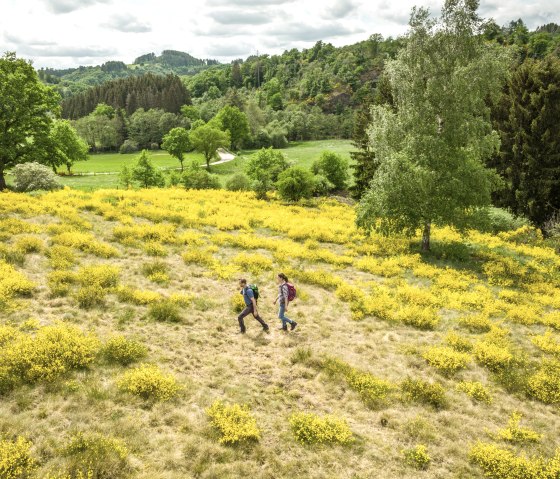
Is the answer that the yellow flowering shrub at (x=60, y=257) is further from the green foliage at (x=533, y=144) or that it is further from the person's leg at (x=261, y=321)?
the green foliage at (x=533, y=144)

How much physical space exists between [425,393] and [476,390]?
75.2 inches

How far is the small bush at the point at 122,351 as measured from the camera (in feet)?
38.7

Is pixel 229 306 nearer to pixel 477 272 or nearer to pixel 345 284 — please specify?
pixel 345 284

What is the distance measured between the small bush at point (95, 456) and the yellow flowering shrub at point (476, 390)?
1022 centimetres

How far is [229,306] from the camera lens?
1689 cm

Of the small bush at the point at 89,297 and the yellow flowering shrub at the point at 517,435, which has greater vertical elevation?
the small bush at the point at 89,297

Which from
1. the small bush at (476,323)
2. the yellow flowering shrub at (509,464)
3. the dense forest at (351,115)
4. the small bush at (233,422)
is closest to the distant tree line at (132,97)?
the dense forest at (351,115)

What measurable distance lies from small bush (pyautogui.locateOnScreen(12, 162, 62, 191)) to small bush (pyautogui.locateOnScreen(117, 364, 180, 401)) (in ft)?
105

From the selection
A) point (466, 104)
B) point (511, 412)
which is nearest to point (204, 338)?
point (511, 412)

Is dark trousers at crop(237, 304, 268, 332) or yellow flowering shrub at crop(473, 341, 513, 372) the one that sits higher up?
dark trousers at crop(237, 304, 268, 332)

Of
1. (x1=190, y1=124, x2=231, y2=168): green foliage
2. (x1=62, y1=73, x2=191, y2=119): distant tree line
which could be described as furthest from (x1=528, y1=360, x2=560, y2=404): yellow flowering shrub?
(x1=62, y1=73, x2=191, y2=119): distant tree line

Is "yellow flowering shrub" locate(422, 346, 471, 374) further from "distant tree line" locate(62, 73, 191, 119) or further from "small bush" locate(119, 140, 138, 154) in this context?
"distant tree line" locate(62, 73, 191, 119)

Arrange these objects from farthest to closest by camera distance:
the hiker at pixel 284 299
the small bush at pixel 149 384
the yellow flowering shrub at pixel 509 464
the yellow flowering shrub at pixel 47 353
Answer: the hiker at pixel 284 299 → the small bush at pixel 149 384 → the yellow flowering shrub at pixel 47 353 → the yellow flowering shrub at pixel 509 464

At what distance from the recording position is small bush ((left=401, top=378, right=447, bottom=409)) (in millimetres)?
11805
